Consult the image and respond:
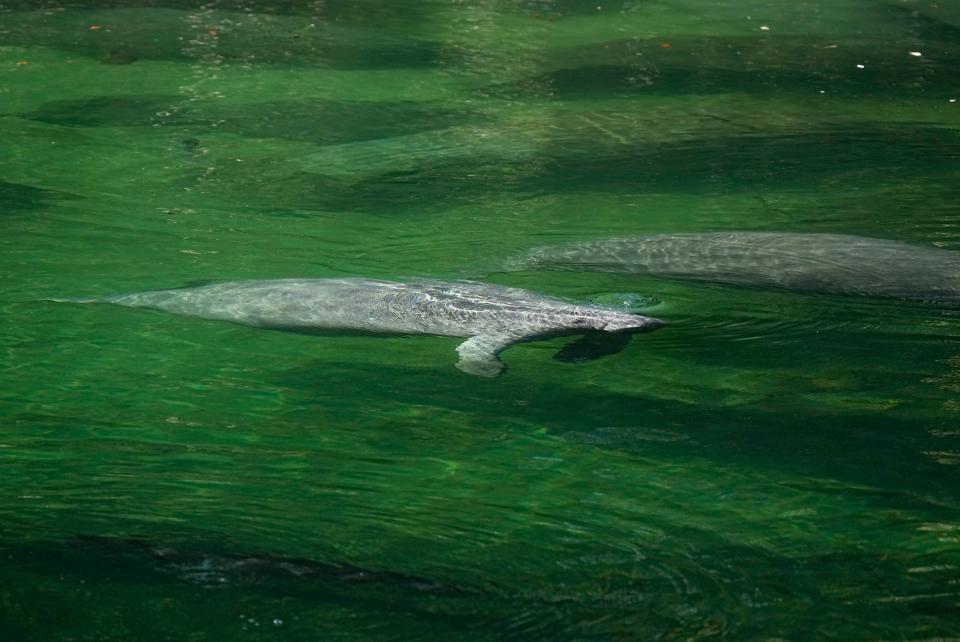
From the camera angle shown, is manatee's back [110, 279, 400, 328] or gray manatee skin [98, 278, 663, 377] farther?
manatee's back [110, 279, 400, 328]

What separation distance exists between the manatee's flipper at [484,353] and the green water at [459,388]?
0.35 feet

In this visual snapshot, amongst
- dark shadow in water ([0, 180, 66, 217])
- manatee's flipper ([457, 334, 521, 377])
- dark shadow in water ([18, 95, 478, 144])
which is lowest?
dark shadow in water ([0, 180, 66, 217])

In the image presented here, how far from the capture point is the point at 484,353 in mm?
6090

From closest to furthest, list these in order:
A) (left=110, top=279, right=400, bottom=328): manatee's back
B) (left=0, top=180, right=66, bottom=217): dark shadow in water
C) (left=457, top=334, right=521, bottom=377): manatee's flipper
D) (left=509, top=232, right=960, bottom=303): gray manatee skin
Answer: (left=457, top=334, right=521, bottom=377): manatee's flipper → (left=110, top=279, right=400, bottom=328): manatee's back → (left=509, top=232, right=960, bottom=303): gray manatee skin → (left=0, top=180, right=66, bottom=217): dark shadow in water

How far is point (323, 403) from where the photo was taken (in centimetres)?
579

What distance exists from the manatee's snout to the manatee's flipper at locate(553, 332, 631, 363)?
5 cm

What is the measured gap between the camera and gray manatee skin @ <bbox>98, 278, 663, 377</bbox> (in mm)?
6387

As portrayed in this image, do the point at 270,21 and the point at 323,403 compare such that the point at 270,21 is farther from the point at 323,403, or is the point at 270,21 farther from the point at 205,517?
the point at 205,517

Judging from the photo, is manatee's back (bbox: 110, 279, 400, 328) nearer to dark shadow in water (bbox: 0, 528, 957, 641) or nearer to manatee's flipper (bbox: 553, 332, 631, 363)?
manatee's flipper (bbox: 553, 332, 631, 363)

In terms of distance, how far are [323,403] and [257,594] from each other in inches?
70.1

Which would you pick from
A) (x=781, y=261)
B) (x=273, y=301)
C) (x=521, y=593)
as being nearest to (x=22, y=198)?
(x=273, y=301)

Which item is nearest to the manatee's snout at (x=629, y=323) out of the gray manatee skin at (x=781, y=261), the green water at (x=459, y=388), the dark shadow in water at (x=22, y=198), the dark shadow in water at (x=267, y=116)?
the green water at (x=459, y=388)

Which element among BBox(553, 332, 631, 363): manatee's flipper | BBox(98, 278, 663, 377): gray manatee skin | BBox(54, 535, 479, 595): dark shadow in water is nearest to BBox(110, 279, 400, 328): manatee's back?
BBox(98, 278, 663, 377): gray manatee skin

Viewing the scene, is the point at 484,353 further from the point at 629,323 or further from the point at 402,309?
the point at 629,323
